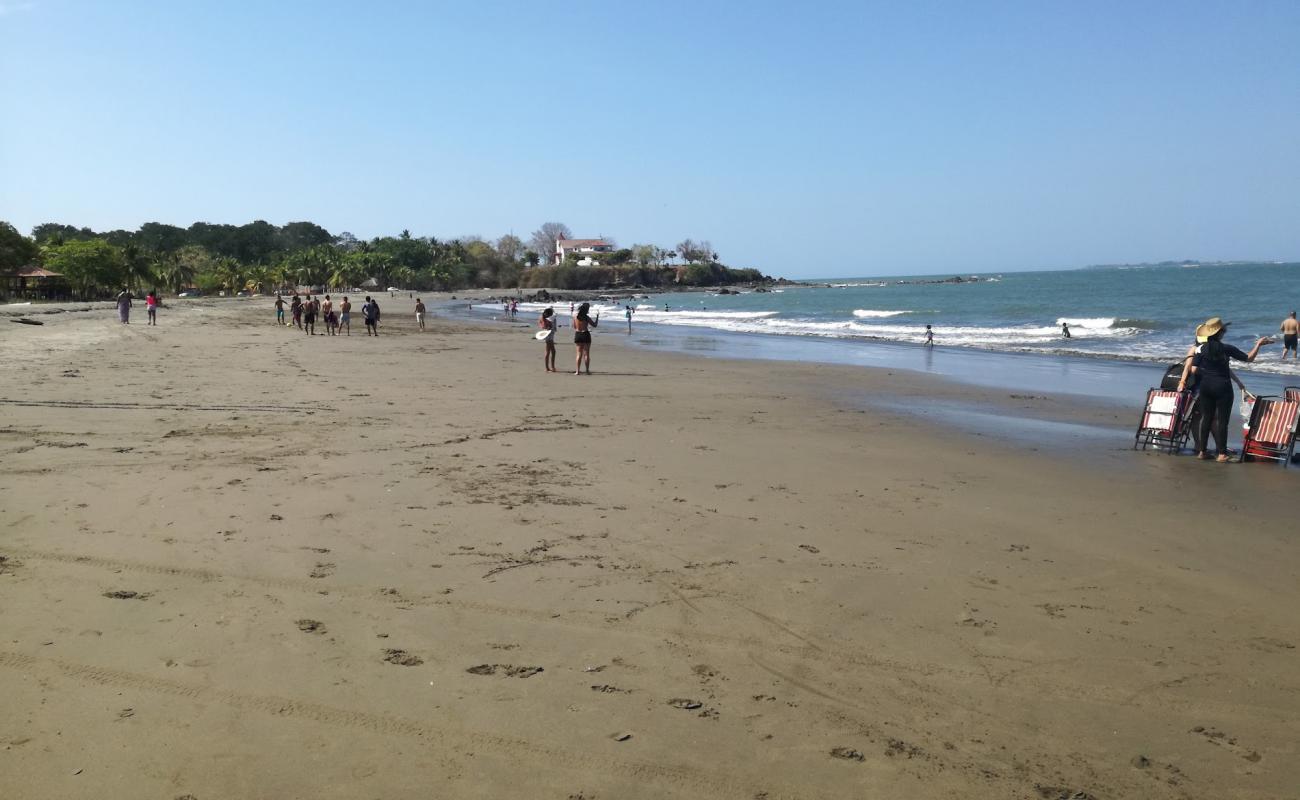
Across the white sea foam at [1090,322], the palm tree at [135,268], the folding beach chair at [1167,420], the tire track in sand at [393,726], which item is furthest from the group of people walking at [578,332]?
the palm tree at [135,268]

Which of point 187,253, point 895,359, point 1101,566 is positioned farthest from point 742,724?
point 187,253

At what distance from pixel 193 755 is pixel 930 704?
10.1ft

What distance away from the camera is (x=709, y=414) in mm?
13023

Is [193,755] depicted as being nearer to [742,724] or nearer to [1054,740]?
[742,724]

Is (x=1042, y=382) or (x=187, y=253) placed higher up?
(x=187, y=253)

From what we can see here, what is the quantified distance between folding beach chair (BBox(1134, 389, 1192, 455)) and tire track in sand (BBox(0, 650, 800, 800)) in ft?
30.2


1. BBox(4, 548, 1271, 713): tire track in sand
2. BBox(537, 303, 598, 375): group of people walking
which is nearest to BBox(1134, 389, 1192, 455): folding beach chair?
BBox(4, 548, 1271, 713): tire track in sand

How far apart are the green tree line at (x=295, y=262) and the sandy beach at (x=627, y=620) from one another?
219 feet

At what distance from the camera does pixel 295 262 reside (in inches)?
4235

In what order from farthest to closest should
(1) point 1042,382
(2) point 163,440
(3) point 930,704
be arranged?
(1) point 1042,382 < (2) point 163,440 < (3) point 930,704

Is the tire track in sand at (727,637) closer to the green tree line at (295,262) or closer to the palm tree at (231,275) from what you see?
the green tree line at (295,262)

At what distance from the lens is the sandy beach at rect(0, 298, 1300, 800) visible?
332cm

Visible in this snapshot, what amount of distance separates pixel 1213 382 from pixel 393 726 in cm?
992

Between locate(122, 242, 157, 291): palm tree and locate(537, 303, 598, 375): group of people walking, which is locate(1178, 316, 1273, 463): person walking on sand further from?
locate(122, 242, 157, 291): palm tree
